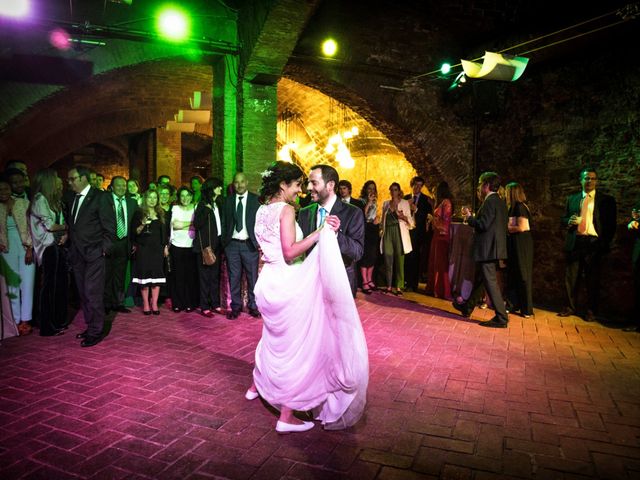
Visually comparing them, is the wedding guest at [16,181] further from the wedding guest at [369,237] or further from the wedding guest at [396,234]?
the wedding guest at [396,234]

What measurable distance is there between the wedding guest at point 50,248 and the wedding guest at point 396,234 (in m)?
5.34

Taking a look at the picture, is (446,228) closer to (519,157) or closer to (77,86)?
(519,157)

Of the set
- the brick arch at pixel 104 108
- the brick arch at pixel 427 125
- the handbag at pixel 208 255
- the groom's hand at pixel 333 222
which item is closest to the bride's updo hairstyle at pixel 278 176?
the groom's hand at pixel 333 222

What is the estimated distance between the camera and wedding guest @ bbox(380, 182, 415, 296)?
8328 millimetres

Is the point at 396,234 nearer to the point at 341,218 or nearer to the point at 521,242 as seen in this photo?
the point at 521,242

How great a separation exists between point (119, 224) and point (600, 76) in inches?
303

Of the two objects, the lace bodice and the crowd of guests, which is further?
the crowd of guests

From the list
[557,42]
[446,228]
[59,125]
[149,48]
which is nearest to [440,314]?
[446,228]

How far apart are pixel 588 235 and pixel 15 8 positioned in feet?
29.3

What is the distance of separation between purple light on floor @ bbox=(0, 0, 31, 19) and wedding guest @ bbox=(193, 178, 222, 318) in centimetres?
360

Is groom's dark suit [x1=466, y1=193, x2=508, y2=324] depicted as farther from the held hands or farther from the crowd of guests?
the held hands

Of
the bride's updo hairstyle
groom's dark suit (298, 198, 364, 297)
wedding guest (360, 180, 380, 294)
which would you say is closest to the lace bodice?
the bride's updo hairstyle

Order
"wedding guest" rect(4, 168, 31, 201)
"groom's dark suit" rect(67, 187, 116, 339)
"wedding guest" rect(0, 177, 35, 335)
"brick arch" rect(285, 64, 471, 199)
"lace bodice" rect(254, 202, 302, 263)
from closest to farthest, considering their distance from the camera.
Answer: "lace bodice" rect(254, 202, 302, 263) < "groom's dark suit" rect(67, 187, 116, 339) < "wedding guest" rect(0, 177, 35, 335) < "wedding guest" rect(4, 168, 31, 201) < "brick arch" rect(285, 64, 471, 199)

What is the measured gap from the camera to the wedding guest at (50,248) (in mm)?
5332
